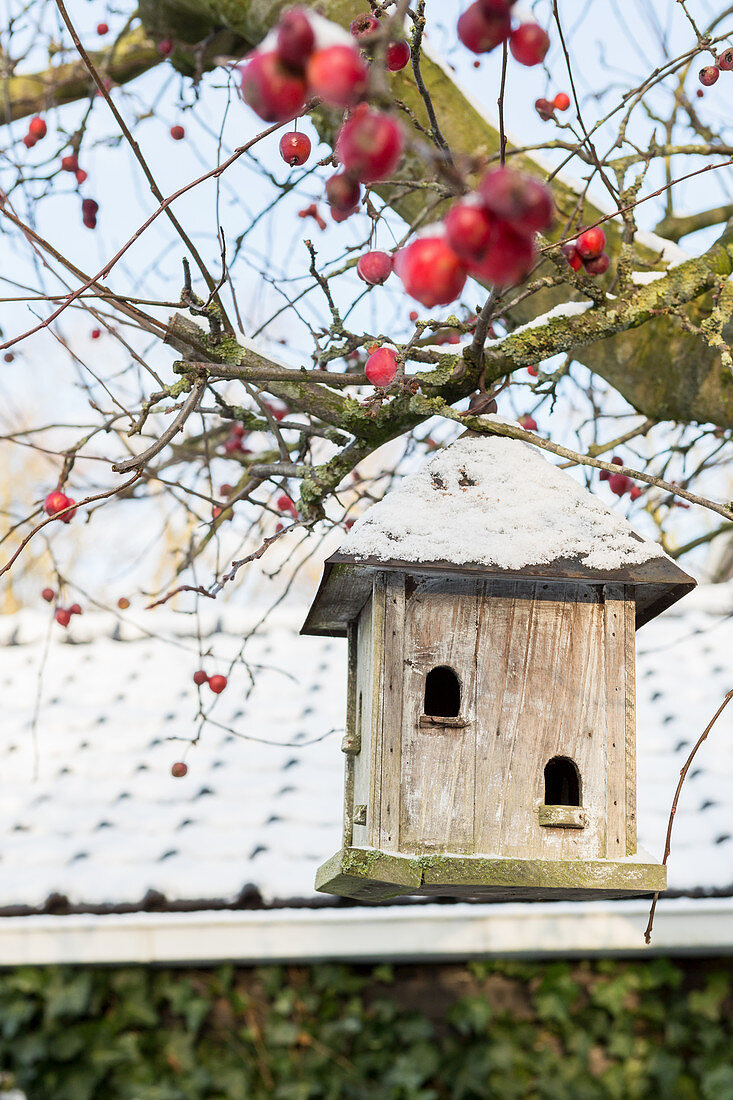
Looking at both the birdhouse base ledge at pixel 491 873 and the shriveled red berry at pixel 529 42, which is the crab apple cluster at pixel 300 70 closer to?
the shriveled red berry at pixel 529 42

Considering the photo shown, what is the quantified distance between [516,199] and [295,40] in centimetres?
18

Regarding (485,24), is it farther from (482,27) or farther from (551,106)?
(551,106)

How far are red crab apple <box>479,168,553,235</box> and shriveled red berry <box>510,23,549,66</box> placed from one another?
306 millimetres

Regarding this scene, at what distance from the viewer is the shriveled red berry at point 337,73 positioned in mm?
688

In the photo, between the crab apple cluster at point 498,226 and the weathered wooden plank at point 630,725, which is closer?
the crab apple cluster at point 498,226

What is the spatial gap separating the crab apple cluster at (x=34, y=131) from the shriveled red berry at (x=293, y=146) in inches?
68.9

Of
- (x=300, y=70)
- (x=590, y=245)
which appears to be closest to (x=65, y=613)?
(x=590, y=245)

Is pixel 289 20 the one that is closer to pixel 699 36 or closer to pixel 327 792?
pixel 699 36

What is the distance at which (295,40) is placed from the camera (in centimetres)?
70

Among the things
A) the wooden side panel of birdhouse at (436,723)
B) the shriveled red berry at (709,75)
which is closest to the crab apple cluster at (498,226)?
the wooden side panel of birdhouse at (436,723)

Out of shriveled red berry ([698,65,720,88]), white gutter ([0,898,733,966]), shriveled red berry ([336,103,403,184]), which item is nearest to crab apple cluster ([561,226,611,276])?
shriveled red berry ([698,65,720,88])

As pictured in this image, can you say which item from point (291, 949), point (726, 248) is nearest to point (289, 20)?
point (726, 248)

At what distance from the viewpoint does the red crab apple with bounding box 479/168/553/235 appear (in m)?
0.70

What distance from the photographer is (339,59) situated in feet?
2.26
